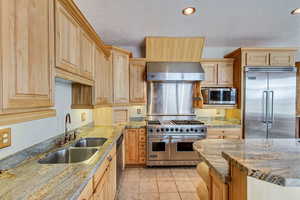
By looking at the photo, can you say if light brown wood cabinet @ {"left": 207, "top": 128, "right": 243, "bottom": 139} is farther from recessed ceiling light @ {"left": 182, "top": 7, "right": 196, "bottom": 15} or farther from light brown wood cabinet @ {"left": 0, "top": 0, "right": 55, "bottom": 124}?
light brown wood cabinet @ {"left": 0, "top": 0, "right": 55, "bottom": 124}

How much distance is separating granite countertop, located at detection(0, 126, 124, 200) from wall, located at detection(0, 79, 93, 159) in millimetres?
160

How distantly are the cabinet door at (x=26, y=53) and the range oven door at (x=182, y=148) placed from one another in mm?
2668

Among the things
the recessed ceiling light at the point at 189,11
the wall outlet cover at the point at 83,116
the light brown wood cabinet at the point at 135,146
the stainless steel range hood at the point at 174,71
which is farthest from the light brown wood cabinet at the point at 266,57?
the wall outlet cover at the point at 83,116

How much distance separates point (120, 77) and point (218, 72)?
7.09ft

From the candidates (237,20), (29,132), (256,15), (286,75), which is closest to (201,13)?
(237,20)

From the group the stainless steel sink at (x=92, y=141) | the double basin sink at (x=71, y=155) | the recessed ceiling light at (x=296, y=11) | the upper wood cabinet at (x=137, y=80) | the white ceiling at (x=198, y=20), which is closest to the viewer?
the double basin sink at (x=71, y=155)

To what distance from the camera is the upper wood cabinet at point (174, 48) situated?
348 cm

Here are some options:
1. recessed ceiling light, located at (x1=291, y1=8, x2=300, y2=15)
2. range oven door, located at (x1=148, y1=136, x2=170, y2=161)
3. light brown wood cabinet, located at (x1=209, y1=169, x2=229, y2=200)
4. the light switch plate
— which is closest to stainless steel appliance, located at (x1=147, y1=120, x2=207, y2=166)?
range oven door, located at (x1=148, y1=136, x2=170, y2=161)

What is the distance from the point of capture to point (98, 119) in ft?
10.9

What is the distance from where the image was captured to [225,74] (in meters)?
3.73

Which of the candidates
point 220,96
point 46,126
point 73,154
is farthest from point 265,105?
point 46,126

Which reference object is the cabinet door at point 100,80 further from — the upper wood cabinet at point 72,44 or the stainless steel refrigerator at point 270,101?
the stainless steel refrigerator at point 270,101

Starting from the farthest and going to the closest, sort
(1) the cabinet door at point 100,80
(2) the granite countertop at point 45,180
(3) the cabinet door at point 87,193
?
(1) the cabinet door at point 100,80
(3) the cabinet door at point 87,193
(2) the granite countertop at point 45,180

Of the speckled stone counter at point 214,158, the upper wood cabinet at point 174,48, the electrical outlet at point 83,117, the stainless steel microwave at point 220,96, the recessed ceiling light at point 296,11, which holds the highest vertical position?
the recessed ceiling light at point 296,11
